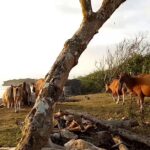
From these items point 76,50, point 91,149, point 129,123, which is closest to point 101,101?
point 129,123

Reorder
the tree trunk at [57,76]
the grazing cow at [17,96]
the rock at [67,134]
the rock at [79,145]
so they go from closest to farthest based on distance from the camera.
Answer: the tree trunk at [57,76] → the rock at [79,145] → the rock at [67,134] → the grazing cow at [17,96]

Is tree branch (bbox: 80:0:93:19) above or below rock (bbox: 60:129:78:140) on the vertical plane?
above

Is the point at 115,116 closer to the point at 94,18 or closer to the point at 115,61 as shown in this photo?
the point at 94,18

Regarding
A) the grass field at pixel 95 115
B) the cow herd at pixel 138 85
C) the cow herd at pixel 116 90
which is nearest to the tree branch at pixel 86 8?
the grass field at pixel 95 115

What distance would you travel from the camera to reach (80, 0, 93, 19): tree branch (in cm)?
1221

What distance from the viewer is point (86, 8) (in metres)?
12.3

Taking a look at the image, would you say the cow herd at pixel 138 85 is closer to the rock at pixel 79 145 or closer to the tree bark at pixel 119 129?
the tree bark at pixel 119 129

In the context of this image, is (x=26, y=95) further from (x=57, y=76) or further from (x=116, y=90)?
(x=57, y=76)

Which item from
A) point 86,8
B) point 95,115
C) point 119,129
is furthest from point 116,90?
point 86,8

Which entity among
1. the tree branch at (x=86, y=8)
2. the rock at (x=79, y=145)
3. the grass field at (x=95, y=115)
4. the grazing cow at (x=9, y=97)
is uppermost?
the tree branch at (x=86, y=8)

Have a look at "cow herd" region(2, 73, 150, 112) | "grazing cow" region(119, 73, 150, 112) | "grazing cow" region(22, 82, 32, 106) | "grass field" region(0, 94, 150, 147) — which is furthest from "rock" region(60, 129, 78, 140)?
"grazing cow" region(22, 82, 32, 106)

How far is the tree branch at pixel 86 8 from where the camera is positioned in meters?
12.2

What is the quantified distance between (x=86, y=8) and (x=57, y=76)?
182cm

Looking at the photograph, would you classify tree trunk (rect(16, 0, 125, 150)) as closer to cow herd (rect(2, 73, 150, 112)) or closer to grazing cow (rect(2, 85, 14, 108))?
cow herd (rect(2, 73, 150, 112))
